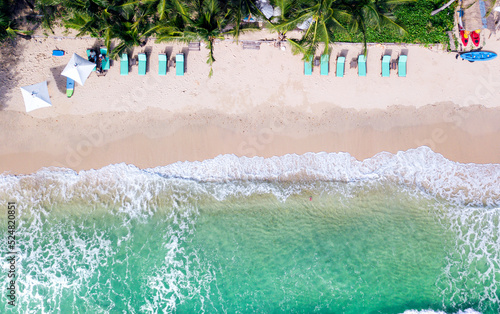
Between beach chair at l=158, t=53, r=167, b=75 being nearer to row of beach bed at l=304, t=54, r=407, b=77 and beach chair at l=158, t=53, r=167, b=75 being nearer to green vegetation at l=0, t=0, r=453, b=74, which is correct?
green vegetation at l=0, t=0, r=453, b=74

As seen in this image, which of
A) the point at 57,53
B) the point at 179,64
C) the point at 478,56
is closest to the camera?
the point at 57,53

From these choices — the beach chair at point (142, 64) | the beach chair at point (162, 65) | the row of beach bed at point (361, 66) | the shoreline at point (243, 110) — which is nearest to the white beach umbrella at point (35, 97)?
the shoreline at point (243, 110)

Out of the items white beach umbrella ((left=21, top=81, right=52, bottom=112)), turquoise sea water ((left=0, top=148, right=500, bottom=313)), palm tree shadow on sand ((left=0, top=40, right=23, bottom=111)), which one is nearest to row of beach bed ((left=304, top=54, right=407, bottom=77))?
turquoise sea water ((left=0, top=148, right=500, bottom=313))

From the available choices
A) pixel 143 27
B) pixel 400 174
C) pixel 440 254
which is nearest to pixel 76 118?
pixel 143 27

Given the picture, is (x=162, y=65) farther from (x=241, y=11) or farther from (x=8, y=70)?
(x=8, y=70)

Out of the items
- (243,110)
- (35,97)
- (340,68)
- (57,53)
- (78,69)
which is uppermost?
(57,53)

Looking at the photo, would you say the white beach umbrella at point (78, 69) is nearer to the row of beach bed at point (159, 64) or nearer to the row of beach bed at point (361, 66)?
the row of beach bed at point (159, 64)

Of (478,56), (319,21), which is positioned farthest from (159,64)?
(478,56)
